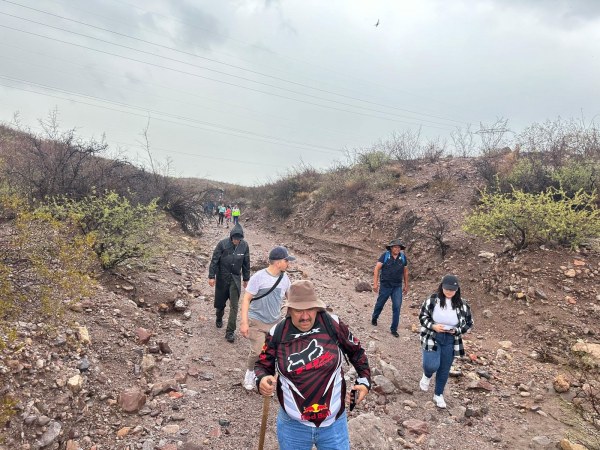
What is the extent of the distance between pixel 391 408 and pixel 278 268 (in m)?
2.03

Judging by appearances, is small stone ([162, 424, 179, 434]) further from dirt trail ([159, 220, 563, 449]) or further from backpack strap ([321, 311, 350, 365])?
backpack strap ([321, 311, 350, 365])

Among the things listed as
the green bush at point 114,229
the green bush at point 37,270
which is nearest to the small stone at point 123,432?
the green bush at point 37,270

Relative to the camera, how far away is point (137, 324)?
5211 mm

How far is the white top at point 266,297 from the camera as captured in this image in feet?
12.8

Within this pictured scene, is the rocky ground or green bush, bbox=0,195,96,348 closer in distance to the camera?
the rocky ground

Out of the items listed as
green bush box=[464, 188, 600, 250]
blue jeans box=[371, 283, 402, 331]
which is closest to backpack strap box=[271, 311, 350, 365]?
blue jeans box=[371, 283, 402, 331]

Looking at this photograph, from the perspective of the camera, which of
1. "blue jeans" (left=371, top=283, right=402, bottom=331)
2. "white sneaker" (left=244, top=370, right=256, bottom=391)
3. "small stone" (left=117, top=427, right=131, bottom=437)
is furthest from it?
"blue jeans" (left=371, top=283, right=402, bottom=331)

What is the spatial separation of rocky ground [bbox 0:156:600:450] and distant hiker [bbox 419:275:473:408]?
0.51m

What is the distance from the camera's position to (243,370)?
4.63 meters

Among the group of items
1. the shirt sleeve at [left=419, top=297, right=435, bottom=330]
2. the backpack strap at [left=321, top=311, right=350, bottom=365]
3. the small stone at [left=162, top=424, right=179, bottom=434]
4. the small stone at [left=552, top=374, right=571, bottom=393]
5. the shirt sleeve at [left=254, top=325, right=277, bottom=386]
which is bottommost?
the small stone at [left=162, top=424, right=179, bottom=434]

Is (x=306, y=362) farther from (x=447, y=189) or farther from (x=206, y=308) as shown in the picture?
(x=447, y=189)

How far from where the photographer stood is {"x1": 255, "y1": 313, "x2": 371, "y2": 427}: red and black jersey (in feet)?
7.50

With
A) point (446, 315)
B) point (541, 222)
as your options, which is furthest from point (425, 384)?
point (541, 222)

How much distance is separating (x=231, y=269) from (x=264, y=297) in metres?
1.46
